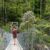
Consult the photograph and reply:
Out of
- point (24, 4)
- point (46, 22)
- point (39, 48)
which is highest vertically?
point (24, 4)

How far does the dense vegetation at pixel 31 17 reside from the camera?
3.00m

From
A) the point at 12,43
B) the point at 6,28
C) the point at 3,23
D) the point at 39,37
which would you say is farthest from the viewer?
the point at 3,23

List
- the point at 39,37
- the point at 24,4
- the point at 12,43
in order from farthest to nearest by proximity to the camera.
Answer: the point at 24,4, the point at 39,37, the point at 12,43

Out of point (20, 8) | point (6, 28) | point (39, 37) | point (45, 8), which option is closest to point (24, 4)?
point (20, 8)

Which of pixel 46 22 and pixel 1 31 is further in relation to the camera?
pixel 46 22

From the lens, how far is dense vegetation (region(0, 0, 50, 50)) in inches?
118

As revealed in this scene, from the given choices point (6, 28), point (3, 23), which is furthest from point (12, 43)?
point (3, 23)

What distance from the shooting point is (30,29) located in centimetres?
315

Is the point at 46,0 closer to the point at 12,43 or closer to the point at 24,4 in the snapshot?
the point at 24,4

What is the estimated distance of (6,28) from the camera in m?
3.42

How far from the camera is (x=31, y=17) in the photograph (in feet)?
10.6

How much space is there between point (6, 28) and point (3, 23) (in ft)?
0.94

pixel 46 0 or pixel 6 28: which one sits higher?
pixel 46 0

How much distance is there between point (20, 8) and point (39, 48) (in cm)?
132
